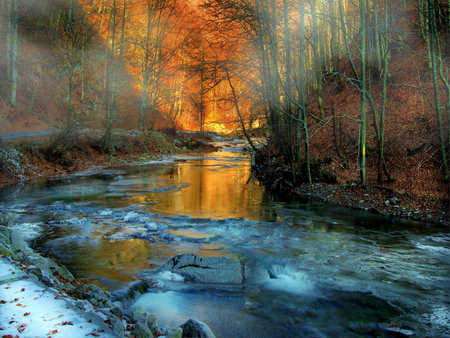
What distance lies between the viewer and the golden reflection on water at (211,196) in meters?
11.9

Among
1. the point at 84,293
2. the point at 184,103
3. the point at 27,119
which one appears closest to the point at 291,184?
the point at 84,293

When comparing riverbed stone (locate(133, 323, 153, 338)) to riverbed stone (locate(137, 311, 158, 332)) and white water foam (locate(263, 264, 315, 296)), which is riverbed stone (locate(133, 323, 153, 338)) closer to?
riverbed stone (locate(137, 311, 158, 332))

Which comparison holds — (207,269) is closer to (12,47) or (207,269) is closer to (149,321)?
(149,321)

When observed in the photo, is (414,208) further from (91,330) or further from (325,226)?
(91,330)

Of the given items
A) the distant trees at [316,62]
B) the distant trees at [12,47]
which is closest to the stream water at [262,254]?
the distant trees at [316,62]

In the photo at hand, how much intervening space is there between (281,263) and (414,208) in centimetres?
598

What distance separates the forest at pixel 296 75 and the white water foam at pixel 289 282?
691 cm

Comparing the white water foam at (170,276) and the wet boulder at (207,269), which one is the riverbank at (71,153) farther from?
the wet boulder at (207,269)

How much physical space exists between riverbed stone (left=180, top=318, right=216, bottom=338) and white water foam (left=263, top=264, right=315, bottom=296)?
92.6 inches

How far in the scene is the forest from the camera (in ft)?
41.4

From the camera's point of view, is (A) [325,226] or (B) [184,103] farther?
(B) [184,103]

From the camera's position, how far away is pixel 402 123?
14953mm

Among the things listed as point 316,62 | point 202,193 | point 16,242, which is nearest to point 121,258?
point 16,242

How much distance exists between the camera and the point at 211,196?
14.5m
